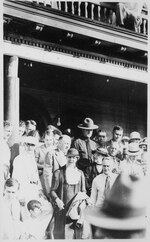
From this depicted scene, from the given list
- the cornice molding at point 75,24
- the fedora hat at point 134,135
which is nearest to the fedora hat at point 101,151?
the fedora hat at point 134,135

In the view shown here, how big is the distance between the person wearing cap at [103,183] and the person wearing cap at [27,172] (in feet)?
1.28

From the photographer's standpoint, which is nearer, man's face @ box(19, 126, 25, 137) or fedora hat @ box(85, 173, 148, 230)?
man's face @ box(19, 126, 25, 137)

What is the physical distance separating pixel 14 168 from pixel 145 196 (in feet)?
3.17

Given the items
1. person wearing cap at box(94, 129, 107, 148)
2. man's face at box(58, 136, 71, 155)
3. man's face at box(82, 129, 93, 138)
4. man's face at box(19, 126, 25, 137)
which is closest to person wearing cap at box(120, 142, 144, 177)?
person wearing cap at box(94, 129, 107, 148)

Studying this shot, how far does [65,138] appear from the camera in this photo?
10.7 ft

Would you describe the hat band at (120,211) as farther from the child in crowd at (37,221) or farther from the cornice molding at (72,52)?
the cornice molding at (72,52)

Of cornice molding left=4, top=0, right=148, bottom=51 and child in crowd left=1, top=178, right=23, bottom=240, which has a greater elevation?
cornice molding left=4, top=0, right=148, bottom=51

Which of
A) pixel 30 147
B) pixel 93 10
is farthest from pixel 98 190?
pixel 93 10

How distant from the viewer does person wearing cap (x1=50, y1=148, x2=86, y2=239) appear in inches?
126

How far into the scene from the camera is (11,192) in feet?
10.1

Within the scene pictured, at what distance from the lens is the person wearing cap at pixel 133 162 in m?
3.41

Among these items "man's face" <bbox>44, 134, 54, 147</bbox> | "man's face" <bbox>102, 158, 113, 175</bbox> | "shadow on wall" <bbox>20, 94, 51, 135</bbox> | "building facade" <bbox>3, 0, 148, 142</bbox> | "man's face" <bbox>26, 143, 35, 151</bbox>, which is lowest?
"man's face" <bbox>102, 158, 113, 175</bbox>

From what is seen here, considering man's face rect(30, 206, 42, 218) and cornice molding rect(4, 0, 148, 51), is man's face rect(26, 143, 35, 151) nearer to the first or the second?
man's face rect(30, 206, 42, 218)

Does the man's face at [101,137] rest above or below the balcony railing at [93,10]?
below
